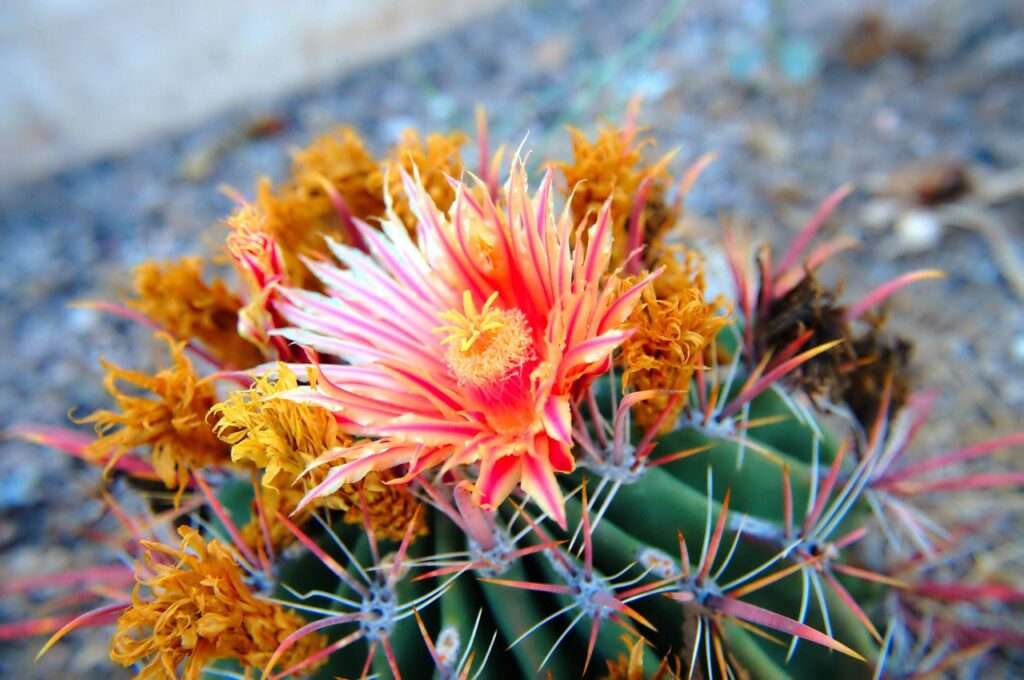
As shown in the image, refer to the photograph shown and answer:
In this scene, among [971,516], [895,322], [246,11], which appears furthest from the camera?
[246,11]

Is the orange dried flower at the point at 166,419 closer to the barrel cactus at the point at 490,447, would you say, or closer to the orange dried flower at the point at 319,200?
the barrel cactus at the point at 490,447

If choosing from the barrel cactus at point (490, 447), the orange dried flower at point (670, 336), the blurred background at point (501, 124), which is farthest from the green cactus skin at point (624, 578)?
the blurred background at point (501, 124)

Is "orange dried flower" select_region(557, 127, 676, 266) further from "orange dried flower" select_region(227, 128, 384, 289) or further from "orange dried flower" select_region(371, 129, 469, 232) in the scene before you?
"orange dried flower" select_region(227, 128, 384, 289)

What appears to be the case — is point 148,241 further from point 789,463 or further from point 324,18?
point 789,463

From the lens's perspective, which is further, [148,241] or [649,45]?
[649,45]

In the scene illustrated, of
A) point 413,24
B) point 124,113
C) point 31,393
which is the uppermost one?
point 124,113

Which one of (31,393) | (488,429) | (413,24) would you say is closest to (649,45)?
(413,24)

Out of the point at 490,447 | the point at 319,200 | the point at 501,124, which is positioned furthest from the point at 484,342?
the point at 501,124

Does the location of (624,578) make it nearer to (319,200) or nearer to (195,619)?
(195,619)
